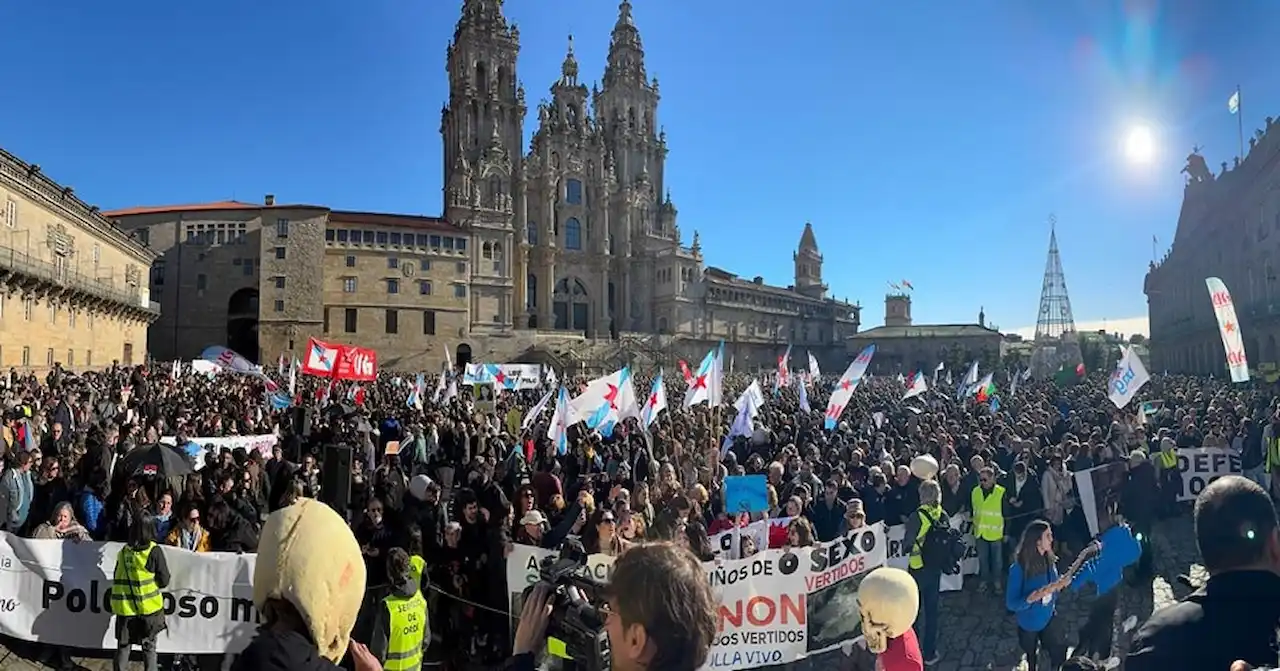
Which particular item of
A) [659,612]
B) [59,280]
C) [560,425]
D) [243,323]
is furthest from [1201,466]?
[243,323]

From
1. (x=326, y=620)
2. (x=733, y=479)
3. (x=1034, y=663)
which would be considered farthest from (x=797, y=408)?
(x=326, y=620)

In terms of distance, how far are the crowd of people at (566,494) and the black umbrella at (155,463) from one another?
66mm

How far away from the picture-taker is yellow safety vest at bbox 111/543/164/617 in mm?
6270

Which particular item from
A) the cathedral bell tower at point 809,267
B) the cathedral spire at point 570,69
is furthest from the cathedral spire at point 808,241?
the cathedral spire at point 570,69

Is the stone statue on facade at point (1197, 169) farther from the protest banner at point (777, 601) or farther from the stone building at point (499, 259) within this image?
the protest banner at point (777, 601)

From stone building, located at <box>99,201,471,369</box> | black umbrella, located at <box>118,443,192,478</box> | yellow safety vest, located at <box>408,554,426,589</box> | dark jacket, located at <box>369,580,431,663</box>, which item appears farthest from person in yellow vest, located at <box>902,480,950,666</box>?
stone building, located at <box>99,201,471,369</box>

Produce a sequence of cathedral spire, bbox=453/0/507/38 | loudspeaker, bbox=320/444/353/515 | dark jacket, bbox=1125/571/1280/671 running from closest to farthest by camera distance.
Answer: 1. dark jacket, bbox=1125/571/1280/671
2. loudspeaker, bbox=320/444/353/515
3. cathedral spire, bbox=453/0/507/38

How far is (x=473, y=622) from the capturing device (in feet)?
23.1

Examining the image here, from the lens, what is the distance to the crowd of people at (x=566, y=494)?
21.8 feet

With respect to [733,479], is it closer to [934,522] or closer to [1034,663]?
[934,522]

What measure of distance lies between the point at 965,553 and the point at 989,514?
76cm

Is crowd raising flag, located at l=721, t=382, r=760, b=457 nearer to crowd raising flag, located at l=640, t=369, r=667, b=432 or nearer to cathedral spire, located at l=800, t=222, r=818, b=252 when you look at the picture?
crowd raising flag, located at l=640, t=369, r=667, b=432

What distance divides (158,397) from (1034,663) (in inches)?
871

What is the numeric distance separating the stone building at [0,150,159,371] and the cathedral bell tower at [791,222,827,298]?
250 feet
